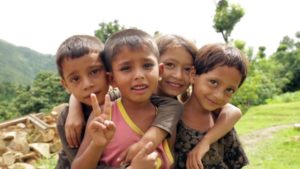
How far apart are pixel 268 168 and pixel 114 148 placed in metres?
5.34

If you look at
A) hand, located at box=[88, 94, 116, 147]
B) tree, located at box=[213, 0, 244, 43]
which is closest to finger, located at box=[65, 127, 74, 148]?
hand, located at box=[88, 94, 116, 147]

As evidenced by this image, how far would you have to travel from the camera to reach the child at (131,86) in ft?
5.21

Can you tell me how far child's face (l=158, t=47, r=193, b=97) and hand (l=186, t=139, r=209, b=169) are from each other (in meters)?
0.28

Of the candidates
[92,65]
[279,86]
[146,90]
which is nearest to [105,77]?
[92,65]

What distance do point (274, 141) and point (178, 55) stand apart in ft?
23.8

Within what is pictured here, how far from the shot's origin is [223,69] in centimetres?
177

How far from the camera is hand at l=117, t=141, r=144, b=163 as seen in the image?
5.08 ft

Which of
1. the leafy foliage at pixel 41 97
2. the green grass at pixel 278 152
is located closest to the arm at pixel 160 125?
the green grass at pixel 278 152

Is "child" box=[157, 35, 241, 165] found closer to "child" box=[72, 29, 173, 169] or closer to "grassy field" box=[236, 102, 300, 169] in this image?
"child" box=[72, 29, 173, 169]

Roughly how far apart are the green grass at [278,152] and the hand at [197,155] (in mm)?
5028

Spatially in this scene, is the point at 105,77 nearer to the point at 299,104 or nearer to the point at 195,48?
the point at 195,48

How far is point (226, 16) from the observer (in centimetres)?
2155

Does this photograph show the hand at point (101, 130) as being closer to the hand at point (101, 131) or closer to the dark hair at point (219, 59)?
the hand at point (101, 131)

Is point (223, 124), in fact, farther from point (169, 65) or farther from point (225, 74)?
point (169, 65)
